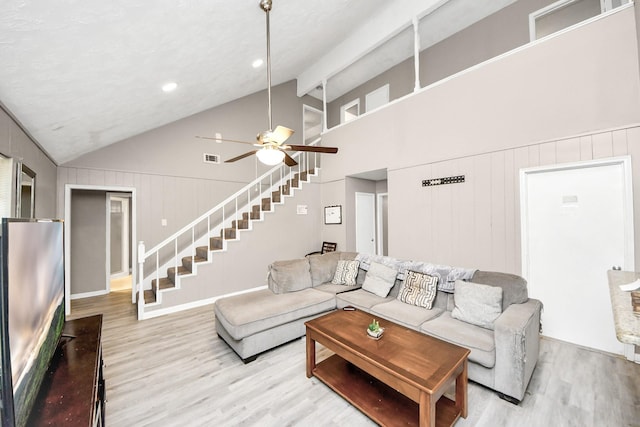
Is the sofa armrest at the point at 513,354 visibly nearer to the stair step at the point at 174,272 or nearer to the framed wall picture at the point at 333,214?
the framed wall picture at the point at 333,214

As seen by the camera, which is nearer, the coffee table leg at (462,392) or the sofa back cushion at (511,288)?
the coffee table leg at (462,392)

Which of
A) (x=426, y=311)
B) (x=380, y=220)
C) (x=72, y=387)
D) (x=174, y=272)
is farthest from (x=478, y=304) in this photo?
(x=174, y=272)

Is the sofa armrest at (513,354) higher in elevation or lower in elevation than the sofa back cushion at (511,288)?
lower

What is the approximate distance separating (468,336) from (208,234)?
4407mm

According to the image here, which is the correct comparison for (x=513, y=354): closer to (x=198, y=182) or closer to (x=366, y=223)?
(x=366, y=223)

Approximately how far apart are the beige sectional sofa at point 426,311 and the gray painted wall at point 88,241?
387 centimetres

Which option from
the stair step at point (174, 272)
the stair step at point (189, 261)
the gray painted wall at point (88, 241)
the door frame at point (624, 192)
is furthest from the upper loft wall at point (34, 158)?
the door frame at point (624, 192)

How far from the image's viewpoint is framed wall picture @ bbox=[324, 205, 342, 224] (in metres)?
5.95

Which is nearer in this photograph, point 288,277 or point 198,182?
point 288,277

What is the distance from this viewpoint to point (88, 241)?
5156mm

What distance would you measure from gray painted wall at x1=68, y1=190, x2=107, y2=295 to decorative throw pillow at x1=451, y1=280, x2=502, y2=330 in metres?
6.43

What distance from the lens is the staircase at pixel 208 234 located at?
14.1ft

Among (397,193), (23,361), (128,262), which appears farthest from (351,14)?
(128,262)

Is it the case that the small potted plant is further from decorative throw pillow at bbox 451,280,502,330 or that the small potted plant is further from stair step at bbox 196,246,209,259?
stair step at bbox 196,246,209,259
